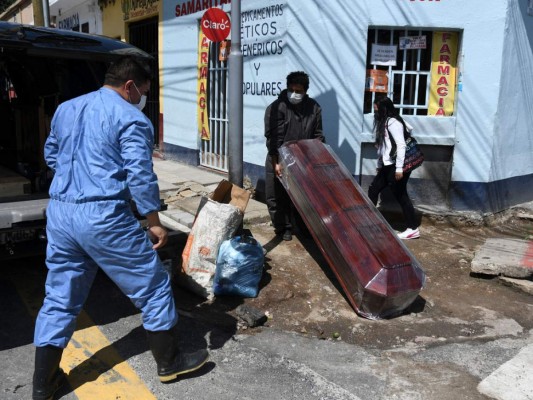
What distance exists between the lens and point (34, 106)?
201 inches

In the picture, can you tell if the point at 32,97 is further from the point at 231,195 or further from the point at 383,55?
the point at 383,55

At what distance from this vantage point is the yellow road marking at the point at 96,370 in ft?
9.76

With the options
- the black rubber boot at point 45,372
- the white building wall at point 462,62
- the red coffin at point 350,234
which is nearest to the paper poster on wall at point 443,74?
the white building wall at point 462,62

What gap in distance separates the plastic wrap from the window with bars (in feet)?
10.7

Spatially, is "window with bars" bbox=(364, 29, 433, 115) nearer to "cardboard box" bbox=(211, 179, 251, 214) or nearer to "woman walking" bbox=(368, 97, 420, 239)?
"woman walking" bbox=(368, 97, 420, 239)

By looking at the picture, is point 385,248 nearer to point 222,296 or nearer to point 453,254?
point 222,296

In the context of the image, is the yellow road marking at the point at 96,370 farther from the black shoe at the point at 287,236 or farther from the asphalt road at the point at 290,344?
the black shoe at the point at 287,236

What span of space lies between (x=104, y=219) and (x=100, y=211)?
5 centimetres

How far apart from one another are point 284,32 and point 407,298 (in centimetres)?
401

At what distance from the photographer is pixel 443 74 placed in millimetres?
6590

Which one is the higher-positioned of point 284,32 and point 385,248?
point 284,32

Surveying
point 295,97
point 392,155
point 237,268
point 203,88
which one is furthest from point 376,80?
point 237,268

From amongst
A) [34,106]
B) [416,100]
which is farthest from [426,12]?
[34,106]

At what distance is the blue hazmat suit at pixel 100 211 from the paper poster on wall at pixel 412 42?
4622 mm
